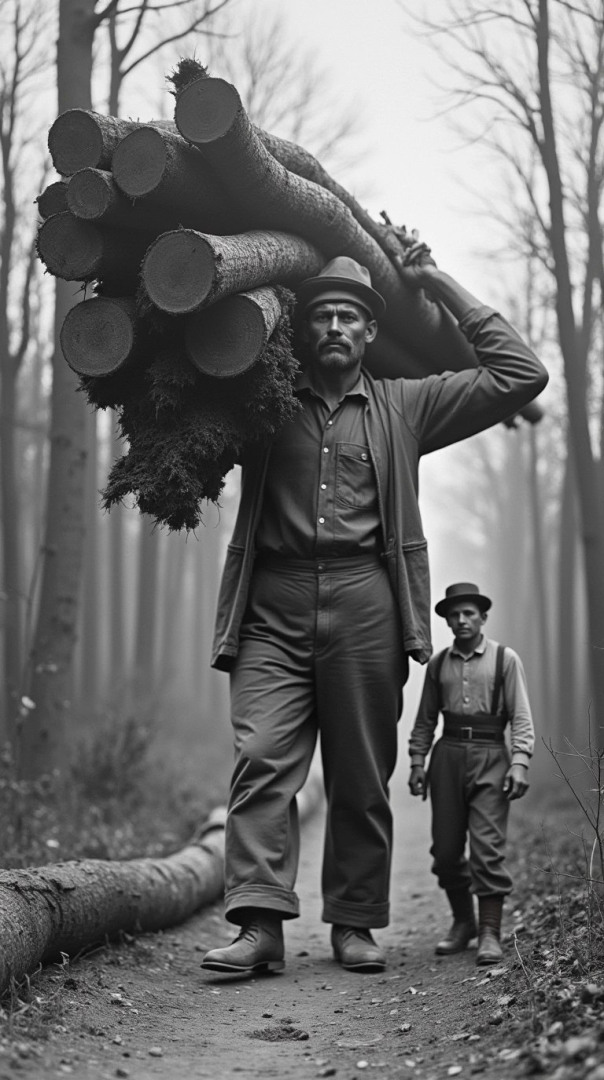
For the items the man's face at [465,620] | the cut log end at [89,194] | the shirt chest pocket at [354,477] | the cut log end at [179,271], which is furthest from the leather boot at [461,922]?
the cut log end at [89,194]

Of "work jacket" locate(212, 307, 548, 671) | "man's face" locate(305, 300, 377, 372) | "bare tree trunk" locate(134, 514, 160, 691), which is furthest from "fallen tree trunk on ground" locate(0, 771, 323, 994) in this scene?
"bare tree trunk" locate(134, 514, 160, 691)

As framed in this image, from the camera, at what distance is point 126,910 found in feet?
17.2

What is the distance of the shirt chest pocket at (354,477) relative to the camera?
5.30m

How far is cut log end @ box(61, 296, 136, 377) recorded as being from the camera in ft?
14.9

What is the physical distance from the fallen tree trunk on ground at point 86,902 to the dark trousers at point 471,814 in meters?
1.48

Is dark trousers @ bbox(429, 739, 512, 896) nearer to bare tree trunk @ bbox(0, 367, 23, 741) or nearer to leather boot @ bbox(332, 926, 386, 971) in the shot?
leather boot @ bbox(332, 926, 386, 971)

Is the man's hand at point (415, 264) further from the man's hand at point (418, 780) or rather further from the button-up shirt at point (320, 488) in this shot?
the man's hand at point (418, 780)

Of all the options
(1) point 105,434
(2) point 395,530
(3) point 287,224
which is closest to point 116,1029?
(2) point 395,530

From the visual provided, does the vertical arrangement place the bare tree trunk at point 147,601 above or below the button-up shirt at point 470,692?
above

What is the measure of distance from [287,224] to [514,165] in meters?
6.51

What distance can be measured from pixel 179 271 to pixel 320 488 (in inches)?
55.5

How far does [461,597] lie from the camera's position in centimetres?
579

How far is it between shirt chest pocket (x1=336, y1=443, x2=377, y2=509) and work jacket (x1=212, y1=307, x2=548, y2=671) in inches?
1.9

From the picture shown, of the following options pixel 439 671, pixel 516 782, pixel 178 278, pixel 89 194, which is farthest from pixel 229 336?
pixel 516 782
